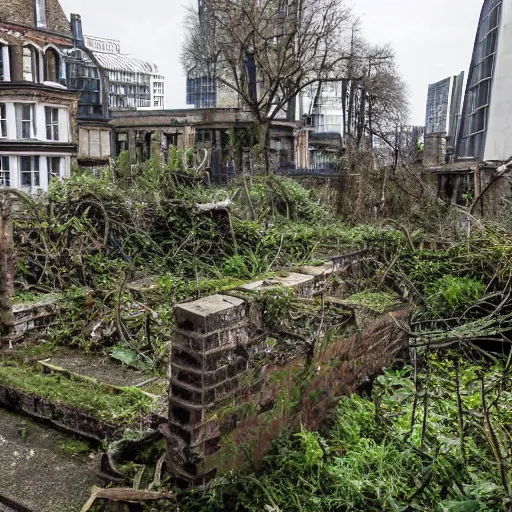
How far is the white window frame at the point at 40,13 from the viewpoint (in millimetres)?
27422

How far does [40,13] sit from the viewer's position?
27.5 meters

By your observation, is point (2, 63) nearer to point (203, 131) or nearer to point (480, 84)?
point (203, 131)

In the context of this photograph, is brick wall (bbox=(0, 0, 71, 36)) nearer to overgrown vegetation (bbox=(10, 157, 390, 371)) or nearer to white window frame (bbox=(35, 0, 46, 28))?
white window frame (bbox=(35, 0, 46, 28))

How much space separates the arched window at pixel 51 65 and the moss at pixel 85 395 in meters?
25.7

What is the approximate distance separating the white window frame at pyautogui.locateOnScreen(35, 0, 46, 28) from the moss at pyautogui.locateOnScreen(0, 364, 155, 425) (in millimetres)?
25849

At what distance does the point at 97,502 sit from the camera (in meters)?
3.74

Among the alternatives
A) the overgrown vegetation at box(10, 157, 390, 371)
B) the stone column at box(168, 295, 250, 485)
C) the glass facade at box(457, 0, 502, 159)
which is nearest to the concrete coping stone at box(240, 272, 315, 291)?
the stone column at box(168, 295, 250, 485)

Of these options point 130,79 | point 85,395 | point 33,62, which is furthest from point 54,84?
point 130,79

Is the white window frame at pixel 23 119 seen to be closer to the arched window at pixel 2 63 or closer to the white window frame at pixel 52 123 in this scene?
the white window frame at pixel 52 123

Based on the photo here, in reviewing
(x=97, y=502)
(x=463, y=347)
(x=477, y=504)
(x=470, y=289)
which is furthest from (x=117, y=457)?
(x=470, y=289)

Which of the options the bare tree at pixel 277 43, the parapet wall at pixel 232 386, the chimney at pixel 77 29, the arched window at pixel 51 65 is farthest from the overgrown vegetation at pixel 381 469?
the chimney at pixel 77 29

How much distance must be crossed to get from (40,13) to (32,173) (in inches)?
300

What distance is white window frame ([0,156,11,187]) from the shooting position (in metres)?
26.3

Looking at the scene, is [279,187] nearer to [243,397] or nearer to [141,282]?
[141,282]
